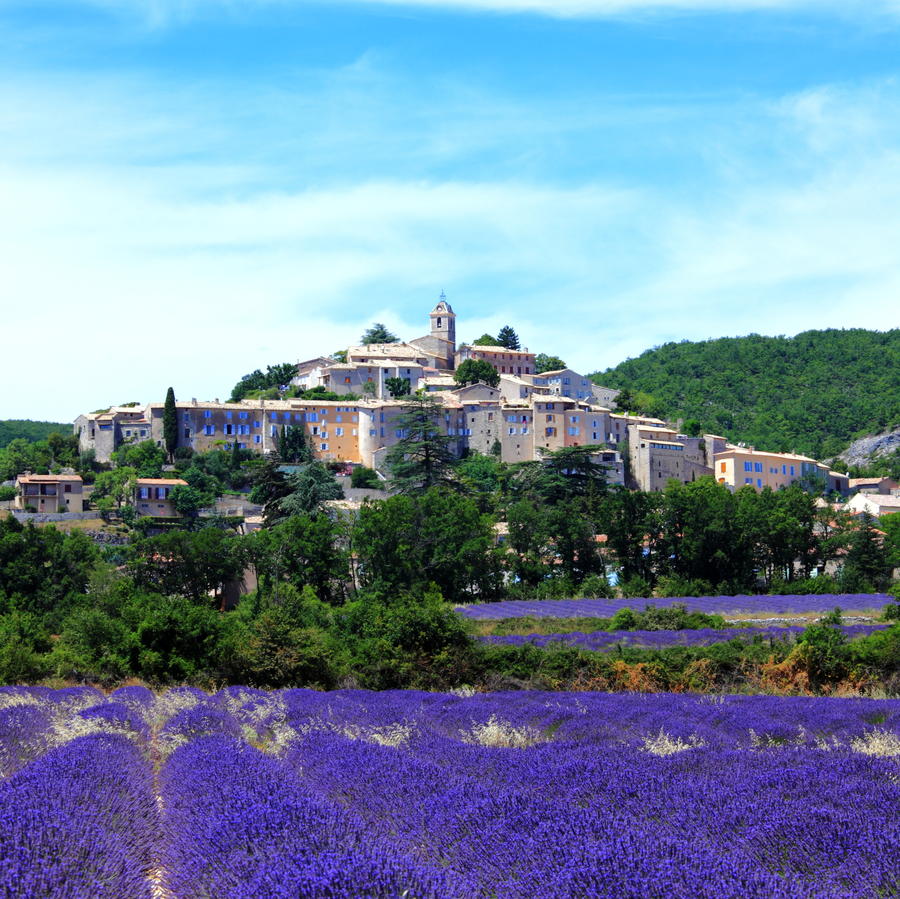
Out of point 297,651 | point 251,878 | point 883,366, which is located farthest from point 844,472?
point 251,878

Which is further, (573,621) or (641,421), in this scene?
(641,421)

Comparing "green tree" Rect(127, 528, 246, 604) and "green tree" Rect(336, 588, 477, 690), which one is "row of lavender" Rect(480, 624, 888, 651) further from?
"green tree" Rect(127, 528, 246, 604)

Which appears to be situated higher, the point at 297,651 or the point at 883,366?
the point at 883,366

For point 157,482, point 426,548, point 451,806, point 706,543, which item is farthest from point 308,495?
point 451,806

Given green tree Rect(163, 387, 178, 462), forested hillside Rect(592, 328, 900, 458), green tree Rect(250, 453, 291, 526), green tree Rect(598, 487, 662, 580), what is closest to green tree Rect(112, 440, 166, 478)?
green tree Rect(163, 387, 178, 462)

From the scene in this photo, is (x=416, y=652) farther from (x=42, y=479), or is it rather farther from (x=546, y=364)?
(x=546, y=364)

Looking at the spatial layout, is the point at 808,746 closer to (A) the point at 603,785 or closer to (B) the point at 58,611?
(A) the point at 603,785

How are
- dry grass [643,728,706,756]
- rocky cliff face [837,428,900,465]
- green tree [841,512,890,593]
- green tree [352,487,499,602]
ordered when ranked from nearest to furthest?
dry grass [643,728,706,756] < green tree [352,487,499,602] < green tree [841,512,890,593] < rocky cliff face [837,428,900,465]
